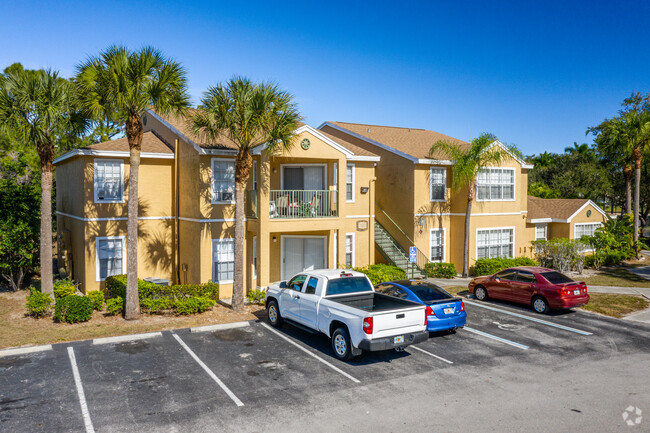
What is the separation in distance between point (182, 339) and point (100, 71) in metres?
8.32

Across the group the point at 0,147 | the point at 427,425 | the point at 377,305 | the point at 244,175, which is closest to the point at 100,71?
the point at 244,175

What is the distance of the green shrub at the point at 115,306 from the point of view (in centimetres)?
1488

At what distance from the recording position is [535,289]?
16.2 metres

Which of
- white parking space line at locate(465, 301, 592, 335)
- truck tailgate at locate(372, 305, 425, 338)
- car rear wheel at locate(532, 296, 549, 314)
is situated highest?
truck tailgate at locate(372, 305, 425, 338)

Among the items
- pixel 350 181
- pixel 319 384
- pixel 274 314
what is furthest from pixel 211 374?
pixel 350 181

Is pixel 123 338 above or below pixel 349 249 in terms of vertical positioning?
below

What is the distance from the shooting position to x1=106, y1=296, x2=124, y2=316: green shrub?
14.9 m

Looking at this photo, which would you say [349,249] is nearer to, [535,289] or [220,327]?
[535,289]

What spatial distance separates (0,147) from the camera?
3388cm

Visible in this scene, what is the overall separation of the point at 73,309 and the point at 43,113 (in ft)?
21.0

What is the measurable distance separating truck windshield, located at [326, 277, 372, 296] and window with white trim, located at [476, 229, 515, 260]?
13761 millimetres

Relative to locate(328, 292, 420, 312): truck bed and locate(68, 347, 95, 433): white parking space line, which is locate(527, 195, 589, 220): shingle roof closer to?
locate(328, 292, 420, 312): truck bed

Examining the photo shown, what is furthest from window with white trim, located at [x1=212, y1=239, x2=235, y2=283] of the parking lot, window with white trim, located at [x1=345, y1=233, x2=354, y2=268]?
window with white trim, located at [x1=345, y1=233, x2=354, y2=268]

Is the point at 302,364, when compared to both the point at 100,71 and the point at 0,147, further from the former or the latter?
the point at 0,147
